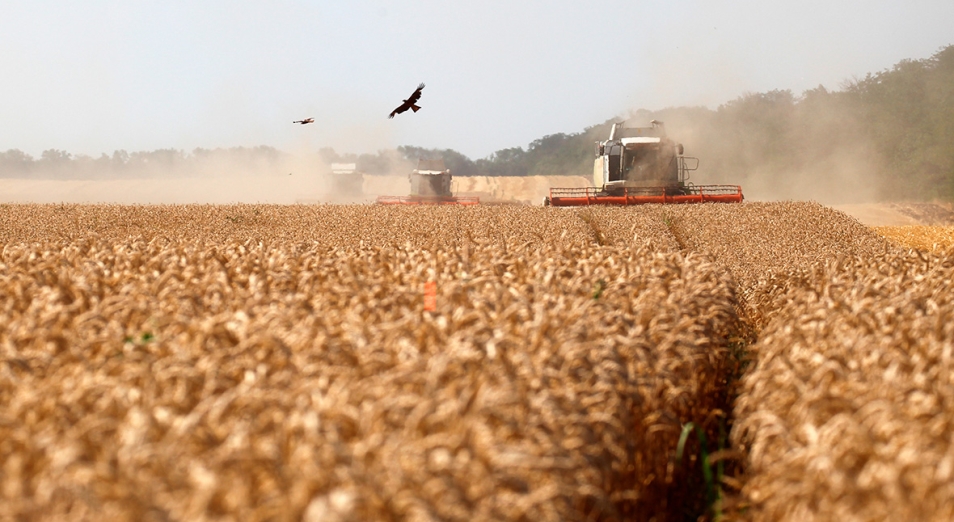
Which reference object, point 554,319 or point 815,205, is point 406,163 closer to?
point 815,205

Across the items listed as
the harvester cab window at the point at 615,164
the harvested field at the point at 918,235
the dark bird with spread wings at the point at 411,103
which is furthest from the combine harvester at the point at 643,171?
the dark bird with spread wings at the point at 411,103

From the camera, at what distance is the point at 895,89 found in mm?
81438

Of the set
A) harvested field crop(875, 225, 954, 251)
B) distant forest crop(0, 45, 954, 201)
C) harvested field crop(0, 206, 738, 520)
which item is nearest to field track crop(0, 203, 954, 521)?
harvested field crop(0, 206, 738, 520)

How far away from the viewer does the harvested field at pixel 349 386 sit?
2656 mm

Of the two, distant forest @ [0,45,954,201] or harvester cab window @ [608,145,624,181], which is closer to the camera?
harvester cab window @ [608,145,624,181]

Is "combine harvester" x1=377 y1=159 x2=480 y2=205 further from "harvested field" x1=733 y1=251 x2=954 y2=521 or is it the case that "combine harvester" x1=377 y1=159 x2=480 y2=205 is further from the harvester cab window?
"harvested field" x1=733 y1=251 x2=954 y2=521

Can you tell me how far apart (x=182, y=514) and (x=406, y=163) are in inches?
3895

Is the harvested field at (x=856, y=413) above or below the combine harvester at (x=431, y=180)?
below

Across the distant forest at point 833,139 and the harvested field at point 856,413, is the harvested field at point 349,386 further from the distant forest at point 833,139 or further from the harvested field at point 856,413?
the distant forest at point 833,139

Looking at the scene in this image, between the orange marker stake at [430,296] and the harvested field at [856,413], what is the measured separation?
5.57 ft

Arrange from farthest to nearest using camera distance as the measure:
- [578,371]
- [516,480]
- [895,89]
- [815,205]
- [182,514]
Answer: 1. [895,89]
2. [815,205]
3. [578,371]
4. [516,480]
5. [182,514]

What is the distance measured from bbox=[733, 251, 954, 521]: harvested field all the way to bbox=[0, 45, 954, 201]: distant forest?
60.7 meters

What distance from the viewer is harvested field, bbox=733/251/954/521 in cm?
301

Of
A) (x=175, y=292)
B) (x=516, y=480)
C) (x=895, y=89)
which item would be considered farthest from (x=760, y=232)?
(x=895, y=89)
